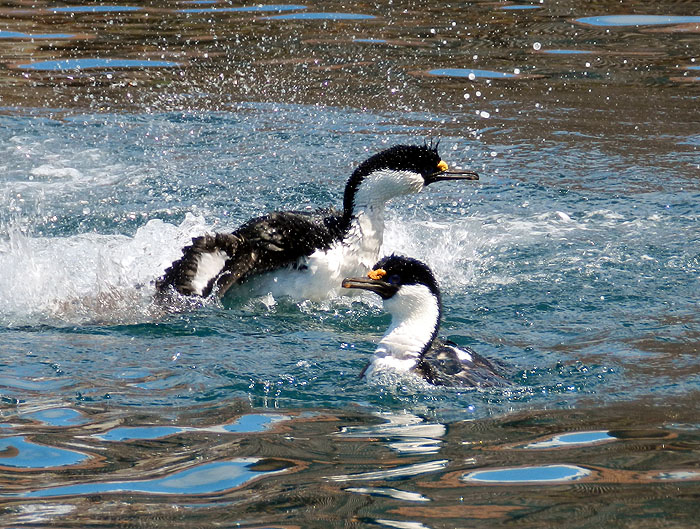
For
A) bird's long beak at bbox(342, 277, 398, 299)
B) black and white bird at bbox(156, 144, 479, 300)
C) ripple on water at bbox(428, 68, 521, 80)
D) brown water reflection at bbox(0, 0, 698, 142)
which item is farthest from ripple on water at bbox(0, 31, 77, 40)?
bird's long beak at bbox(342, 277, 398, 299)

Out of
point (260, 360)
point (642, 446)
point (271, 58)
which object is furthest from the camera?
point (271, 58)

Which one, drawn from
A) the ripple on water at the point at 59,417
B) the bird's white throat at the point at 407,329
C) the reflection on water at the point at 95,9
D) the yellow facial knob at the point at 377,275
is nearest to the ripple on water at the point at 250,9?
the reflection on water at the point at 95,9

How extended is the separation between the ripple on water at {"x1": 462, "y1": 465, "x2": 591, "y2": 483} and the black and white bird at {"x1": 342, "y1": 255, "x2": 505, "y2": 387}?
125 cm

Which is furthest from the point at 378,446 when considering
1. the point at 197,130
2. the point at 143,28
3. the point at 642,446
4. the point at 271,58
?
the point at 143,28

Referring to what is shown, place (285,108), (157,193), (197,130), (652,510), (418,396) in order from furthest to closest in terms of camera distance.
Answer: (285,108), (197,130), (157,193), (418,396), (652,510)

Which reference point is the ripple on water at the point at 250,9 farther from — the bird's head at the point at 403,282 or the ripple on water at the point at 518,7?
the bird's head at the point at 403,282

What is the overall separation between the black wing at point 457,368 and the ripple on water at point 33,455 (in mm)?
1931

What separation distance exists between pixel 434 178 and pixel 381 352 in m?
2.33

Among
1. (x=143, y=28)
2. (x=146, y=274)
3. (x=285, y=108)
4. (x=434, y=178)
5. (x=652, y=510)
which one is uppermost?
(x=143, y=28)

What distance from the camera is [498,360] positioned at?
20.3ft

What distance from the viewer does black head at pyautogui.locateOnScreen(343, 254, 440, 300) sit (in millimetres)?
5953

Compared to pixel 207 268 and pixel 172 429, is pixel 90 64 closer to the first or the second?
pixel 207 268

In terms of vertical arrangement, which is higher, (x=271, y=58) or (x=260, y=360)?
(x=271, y=58)

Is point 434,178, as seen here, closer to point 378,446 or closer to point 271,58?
point 378,446
